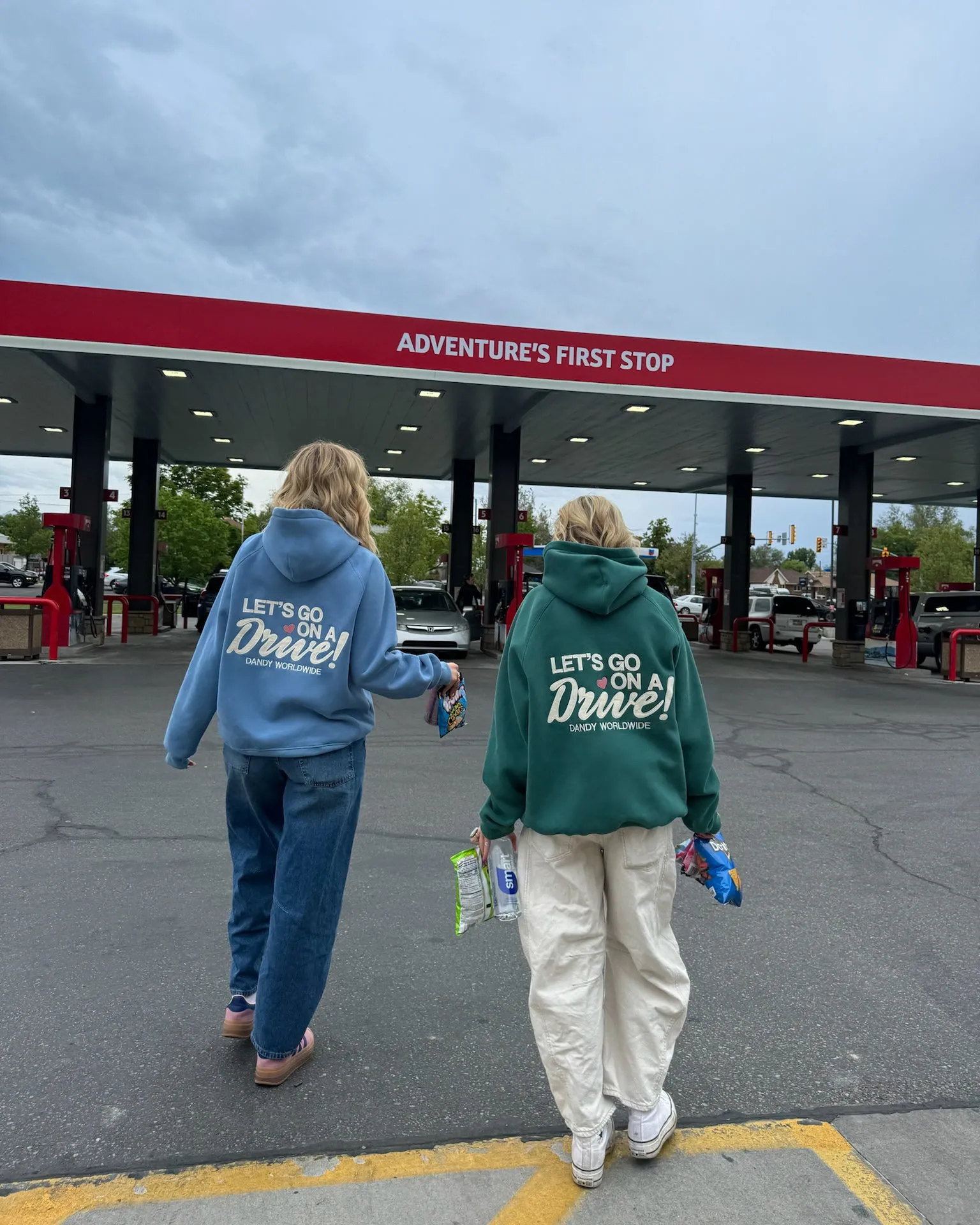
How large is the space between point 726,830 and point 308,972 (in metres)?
3.63

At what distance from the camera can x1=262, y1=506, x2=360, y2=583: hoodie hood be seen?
2744 millimetres

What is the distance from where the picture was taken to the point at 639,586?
2520 mm

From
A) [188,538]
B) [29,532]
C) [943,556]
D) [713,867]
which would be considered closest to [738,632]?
[188,538]

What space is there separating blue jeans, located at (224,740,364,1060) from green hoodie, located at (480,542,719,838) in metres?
0.51

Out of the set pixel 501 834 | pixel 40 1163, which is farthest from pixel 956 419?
pixel 40 1163

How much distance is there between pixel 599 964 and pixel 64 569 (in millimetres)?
16460

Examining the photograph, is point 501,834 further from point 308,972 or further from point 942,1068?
point 942,1068

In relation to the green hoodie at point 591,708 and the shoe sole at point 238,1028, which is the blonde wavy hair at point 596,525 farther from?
the shoe sole at point 238,1028

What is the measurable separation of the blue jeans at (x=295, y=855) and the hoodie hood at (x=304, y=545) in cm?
55

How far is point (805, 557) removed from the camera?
168750mm

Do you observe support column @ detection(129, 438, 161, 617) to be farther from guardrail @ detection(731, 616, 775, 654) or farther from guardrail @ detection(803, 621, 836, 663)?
guardrail @ detection(803, 621, 836, 663)

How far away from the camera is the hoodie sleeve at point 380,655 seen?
2.74m

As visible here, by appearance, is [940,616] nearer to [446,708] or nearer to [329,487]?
[446,708]

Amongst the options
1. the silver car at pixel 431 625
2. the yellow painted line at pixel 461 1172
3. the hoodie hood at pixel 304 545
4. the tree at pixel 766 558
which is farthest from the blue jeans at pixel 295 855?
the tree at pixel 766 558
